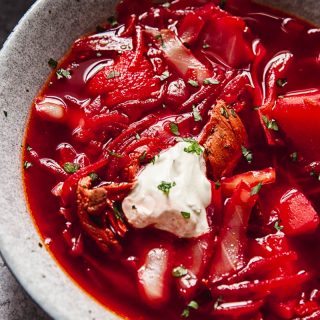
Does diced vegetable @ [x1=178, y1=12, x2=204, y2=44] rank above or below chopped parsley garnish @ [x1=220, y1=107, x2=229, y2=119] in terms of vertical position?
above

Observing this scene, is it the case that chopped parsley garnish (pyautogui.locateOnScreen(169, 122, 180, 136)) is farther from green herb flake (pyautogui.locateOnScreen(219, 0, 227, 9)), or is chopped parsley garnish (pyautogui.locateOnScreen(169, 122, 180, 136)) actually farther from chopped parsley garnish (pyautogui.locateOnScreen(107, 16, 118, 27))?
green herb flake (pyautogui.locateOnScreen(219, 0, 227, 9))

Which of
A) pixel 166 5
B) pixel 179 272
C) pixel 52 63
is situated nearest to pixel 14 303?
pixel 179 272

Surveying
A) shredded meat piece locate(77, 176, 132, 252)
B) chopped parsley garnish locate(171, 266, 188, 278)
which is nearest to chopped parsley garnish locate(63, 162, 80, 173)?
shredded meat piece locate(77, 176, 132, 252)

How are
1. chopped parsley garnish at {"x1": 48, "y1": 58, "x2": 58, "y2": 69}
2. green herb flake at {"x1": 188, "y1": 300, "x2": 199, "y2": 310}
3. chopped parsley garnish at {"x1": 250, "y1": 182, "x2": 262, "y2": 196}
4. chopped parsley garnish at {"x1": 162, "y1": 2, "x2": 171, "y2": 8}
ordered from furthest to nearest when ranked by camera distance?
1. chopped parsley garnish at {"x1": 162, "y1": 2, "x2": 171, "y2": 8}
2. chopped parsley garnish at {"x1": 48, "y1": 58, "x2": 58, "y2": 69}
3. chopped parsley garnish at {"x1": 250, "y1": 182, "x2": 262, "y2": 196}
4. green herb flake at {"x1": 188, "y1": 300, "x2": 199, "y2": 310}

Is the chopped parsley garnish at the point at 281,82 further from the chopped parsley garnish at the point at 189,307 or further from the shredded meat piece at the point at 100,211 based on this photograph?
the chopped parsley garnish at the point at 189,307

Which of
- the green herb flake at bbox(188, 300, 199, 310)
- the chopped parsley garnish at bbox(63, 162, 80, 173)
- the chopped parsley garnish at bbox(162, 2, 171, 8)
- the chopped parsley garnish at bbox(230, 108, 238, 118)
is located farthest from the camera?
the chopped parsley garnish at bbox(162, 2, 171, 8)

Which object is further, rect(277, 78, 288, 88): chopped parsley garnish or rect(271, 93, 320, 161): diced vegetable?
rect(277, 78, 288, 88): chopped parsley garnish

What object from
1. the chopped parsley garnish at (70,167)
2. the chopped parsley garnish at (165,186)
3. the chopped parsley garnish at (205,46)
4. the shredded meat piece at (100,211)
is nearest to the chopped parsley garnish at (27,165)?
the chopped parsley garnish at (70,167)

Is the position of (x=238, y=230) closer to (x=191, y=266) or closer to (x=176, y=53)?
(x=191, y=266)
